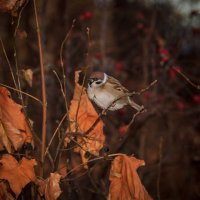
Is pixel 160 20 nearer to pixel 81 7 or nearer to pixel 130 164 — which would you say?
pixel 81 7

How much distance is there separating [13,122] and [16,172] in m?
0.27

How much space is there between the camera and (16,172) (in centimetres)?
228

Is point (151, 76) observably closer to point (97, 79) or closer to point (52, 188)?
point (97, 79)

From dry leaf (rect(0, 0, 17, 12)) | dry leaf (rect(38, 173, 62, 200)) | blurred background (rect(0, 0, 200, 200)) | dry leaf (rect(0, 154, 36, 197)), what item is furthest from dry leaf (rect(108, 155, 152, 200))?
blurred background (rect(0, 0, 200, 200))

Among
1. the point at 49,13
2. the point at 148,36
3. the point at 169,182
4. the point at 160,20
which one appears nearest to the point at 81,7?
the point at 49,13

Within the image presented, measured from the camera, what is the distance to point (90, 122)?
274 cm

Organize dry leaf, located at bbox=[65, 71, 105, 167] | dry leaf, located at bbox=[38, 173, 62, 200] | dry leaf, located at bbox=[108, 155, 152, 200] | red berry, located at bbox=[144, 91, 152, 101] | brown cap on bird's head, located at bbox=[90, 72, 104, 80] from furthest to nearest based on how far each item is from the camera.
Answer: red berry, located at bbox=[144, 91, 152, 101], brown cap on bird's head, located at bbox=[90, 72, 104, 80], dry leaf, located at bbox=[65, 71, 105, 167], dry leaf, located at bbox=[108, 155, 152, 200], dry leaf, located at bbox=[38, 173, 62, 200]

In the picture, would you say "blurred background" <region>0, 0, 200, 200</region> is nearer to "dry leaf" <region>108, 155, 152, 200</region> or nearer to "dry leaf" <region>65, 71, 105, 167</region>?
"dry leaf" <region>65, 71, 105, 167</region>

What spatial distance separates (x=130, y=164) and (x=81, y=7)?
804 centimetres

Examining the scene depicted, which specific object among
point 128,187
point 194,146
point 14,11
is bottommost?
point 194,146

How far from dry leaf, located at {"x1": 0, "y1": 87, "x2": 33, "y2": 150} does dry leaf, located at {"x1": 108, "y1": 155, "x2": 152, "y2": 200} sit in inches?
19.5

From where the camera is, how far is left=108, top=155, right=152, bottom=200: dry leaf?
2307mm

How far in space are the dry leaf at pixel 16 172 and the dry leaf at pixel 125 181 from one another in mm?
410

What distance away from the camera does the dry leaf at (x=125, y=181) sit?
2307mm
